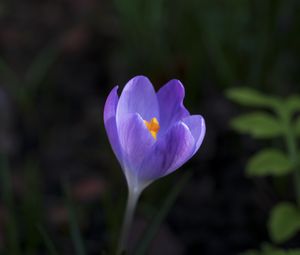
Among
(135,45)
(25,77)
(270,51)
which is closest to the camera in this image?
(270,51)

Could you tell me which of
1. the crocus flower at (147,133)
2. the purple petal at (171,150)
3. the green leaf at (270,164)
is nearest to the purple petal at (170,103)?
the crocus flower at (147,133)

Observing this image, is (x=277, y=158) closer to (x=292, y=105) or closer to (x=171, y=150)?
(x=292, y=105)

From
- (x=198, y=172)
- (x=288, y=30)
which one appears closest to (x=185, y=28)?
(x=288, y=30)

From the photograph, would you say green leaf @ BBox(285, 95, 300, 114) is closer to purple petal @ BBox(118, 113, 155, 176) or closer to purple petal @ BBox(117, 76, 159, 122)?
purple petal @ BBox(117, 76, 159, 122)

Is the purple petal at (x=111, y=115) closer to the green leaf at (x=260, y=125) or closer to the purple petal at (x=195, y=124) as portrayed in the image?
the purple petal at (x=195, y=124)

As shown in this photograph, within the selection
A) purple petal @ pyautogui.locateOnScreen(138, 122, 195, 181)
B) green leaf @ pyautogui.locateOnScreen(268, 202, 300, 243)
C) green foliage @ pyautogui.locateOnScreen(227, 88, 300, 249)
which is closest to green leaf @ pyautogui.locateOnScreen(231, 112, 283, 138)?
green foliage @ pyautogui.locateOnScreen(227, 88, 300, 249)

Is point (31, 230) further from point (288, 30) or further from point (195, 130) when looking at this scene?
point (288, 30)

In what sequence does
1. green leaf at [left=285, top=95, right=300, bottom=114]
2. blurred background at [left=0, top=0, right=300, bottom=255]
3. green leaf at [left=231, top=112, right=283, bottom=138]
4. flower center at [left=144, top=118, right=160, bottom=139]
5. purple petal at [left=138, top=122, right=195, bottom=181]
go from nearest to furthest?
purple petal at [left=138, top=122, right=195, bottom=181]
flower center at [left=144, top=118, right=160, bottom=139]
green leaf at [left=231, top=112, right=283, bottom=138]
green leaf at [left=285, top=95, right=300, bottom=114]
blurred background at [left=0, top=0, right=300, bottom=255]
